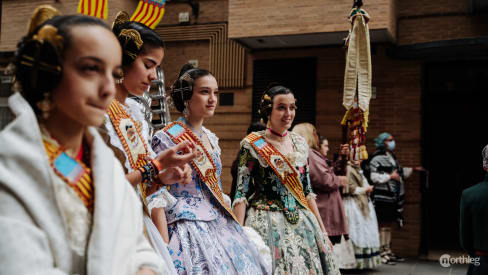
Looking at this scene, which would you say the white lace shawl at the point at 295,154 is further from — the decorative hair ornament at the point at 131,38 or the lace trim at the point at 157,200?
the decorative hair ornament at the point at 131,38

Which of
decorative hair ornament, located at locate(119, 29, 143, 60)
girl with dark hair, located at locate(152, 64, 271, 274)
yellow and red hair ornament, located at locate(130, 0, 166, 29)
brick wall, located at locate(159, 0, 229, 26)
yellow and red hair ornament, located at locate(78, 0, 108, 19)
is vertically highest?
brick wall, located at locate(159, 0, 229, 26)

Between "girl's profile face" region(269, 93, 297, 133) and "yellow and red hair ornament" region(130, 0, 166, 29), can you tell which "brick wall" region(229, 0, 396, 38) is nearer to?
"girl's profile face" region(269, 93, 297, 133)

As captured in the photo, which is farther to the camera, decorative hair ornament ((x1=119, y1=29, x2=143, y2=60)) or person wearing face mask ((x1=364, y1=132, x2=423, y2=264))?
person wearing face mask ((x1=364, y1=132, x2=423, y2=264))

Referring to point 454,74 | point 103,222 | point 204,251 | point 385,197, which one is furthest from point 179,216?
point 454,74

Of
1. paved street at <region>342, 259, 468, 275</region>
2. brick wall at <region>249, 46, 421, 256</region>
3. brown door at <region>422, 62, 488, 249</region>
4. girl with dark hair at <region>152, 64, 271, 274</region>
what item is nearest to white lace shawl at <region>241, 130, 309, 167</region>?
girl with dark hair at <region>152, 64, 271, 274</region>

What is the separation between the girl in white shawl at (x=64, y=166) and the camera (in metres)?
1.16

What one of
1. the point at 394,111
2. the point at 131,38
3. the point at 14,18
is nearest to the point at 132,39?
the point at 131,38

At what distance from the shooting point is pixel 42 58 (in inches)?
50.3

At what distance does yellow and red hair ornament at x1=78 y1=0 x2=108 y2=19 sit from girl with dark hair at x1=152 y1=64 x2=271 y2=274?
2.10 feet

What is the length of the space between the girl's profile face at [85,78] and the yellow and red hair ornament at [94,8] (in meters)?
1.40

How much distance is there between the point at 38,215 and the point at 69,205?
0.11m

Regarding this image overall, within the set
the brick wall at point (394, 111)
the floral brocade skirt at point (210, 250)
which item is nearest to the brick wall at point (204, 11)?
the brick wall at point (394, 111)

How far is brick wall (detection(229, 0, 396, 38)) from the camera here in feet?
25.7

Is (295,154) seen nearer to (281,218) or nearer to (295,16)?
(281,218)
